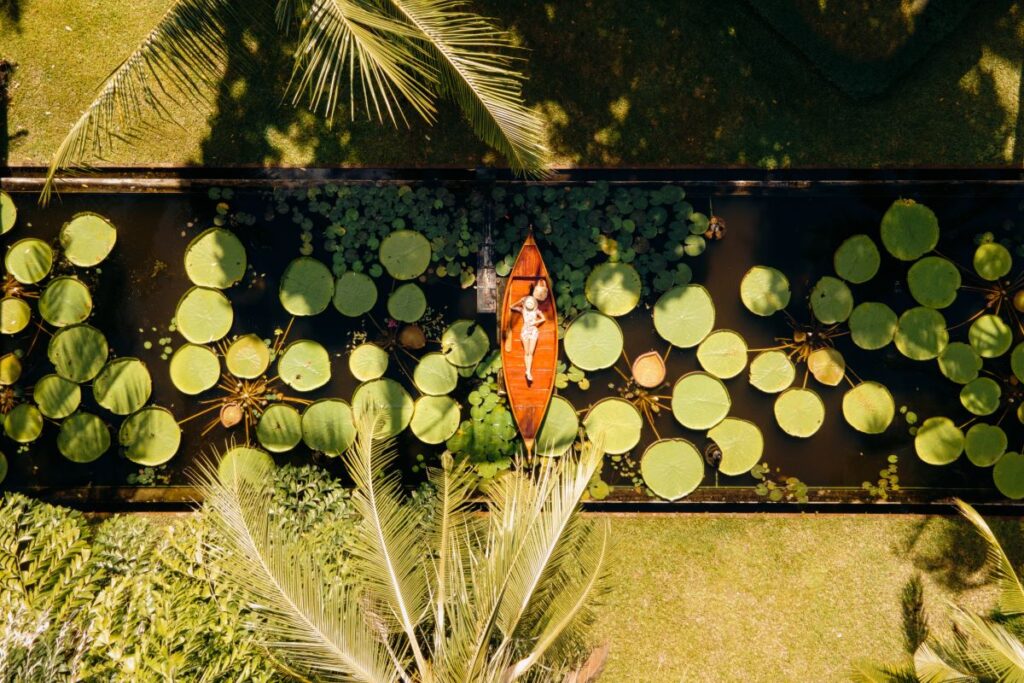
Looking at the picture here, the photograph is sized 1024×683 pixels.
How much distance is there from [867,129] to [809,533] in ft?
15.0

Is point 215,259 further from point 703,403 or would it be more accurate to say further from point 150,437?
point 703,403

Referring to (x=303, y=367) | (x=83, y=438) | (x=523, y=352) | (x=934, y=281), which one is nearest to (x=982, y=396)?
(x=934, y=281)

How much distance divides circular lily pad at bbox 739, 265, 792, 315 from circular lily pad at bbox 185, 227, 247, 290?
18.3 ft

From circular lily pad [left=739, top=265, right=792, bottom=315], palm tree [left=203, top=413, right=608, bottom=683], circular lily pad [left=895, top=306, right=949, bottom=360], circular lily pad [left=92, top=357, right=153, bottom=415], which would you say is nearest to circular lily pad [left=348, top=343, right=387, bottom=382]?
palm tree [left=203, top=413, right=608, bottom=683]

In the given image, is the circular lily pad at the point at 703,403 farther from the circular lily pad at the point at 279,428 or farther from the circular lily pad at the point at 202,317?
the circular lily pad at the point at 202,317

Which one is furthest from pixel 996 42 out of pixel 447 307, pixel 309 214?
pixel 309 214

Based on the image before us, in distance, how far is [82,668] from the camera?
4.64 metres

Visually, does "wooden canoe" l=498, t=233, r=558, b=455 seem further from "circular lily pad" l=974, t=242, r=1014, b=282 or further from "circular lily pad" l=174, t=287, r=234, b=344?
"circular lily pad" l=974, t=242, r=1014, b=282

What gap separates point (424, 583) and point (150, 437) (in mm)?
3659

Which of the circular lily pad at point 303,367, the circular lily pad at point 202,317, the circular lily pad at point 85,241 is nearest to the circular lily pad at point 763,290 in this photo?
the circular lily pad at point 303,367

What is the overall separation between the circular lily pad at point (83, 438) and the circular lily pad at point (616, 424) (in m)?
5.31

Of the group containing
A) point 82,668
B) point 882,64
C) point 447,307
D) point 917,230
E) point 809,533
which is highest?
point 882,64

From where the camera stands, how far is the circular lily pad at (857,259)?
22.6ft

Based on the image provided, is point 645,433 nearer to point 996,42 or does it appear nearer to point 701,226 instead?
point 701,226
